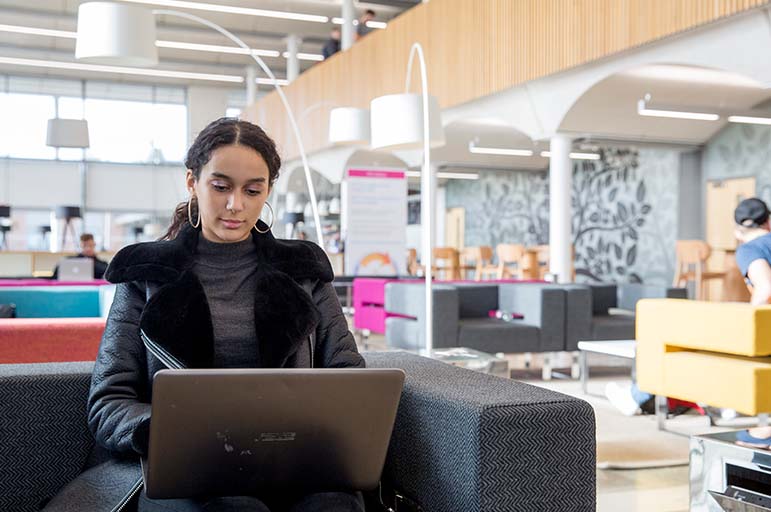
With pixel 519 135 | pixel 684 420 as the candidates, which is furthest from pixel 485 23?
pixel 684 420

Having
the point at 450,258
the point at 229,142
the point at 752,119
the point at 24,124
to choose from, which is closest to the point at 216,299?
the point at 229,142

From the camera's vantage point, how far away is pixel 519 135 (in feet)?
46.4

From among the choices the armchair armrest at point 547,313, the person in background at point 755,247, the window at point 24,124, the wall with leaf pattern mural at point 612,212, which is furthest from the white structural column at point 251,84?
the person in background at point 755,247

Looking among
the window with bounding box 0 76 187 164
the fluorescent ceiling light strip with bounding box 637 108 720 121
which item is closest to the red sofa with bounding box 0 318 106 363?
the fluorescent ceiling light strip with bounding box 637 108 720 121

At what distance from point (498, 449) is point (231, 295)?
73 centimetres

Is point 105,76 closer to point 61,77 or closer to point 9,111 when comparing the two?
point 61,77

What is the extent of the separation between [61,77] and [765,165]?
16497mm

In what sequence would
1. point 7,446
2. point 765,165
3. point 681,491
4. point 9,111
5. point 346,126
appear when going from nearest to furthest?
1. point 7,446
2. point 681,491
3. point 346,126
4. point 765,165
5. point 9,111

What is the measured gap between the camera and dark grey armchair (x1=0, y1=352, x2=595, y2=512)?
63.3 inches

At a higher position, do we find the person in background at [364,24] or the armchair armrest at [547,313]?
the person in background at [364,24]

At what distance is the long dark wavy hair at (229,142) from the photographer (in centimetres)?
193

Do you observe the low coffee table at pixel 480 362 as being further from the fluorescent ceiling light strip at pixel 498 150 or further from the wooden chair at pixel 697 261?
the fluorescent ceiling light strip at pixel 498 150

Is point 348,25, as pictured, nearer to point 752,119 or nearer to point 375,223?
point 375,223

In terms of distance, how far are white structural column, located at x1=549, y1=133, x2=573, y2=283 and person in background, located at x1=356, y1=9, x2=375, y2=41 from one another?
649 centimetres
